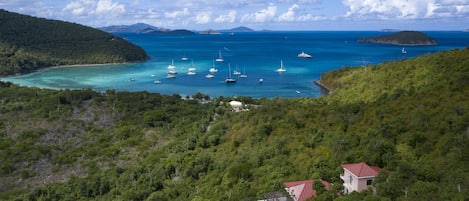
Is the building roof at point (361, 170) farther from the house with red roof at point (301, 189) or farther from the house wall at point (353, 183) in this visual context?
the house with red roof at point (301, 189)

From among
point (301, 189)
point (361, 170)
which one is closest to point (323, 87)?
point (361, 170)

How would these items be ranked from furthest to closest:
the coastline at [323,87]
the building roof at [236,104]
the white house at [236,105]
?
1. the coastline at [323,87]
2. the building roof at [236,104]
3. the white house at [236,105]

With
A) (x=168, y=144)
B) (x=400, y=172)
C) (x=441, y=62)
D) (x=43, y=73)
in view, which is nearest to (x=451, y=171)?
(x=400, y=172)


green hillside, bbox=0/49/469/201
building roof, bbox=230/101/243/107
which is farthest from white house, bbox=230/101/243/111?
green hillside, bbox=0/49/469/201

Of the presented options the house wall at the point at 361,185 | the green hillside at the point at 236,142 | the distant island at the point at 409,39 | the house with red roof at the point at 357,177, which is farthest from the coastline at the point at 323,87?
the distant island at the point at 409,39

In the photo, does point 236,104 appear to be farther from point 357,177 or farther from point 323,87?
point 357,177

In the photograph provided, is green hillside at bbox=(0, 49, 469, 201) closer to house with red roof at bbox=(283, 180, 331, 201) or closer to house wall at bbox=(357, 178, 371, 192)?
house with red roof at bbox=(283, 180, 331, 201)
